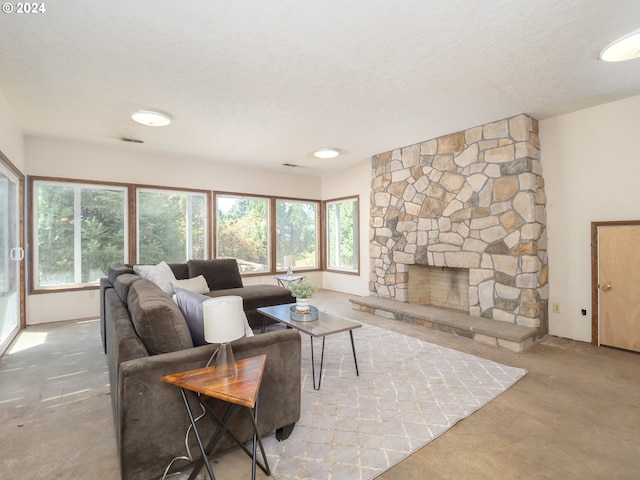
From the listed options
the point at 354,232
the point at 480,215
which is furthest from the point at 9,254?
the point at 480,215

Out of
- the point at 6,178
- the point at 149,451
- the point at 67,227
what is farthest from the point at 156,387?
the point at 67,227

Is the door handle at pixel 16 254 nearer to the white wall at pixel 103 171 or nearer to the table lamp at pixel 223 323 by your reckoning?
the white wall at pixel 103 171

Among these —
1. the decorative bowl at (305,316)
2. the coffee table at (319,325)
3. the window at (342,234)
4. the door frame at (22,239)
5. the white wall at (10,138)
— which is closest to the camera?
the coffee table at (319,325)

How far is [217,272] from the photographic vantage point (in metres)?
4.89

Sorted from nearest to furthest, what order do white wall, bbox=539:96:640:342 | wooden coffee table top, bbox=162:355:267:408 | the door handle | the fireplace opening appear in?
wooden coffee table top, bbox=162:355:267:408 < white wall, bbox=539:96:640:342 < the door handle < the fireplace opening

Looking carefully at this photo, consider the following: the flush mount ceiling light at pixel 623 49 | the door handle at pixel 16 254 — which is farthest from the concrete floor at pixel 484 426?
the flush mount ceiling light at pixel 623 49

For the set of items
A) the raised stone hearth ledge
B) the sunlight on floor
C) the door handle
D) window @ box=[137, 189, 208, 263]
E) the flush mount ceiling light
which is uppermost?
the flush mount ceiling light

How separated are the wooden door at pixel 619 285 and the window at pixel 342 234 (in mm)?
3979

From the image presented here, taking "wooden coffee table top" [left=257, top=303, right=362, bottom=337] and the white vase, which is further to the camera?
the white vase

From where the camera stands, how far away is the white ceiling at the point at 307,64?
212 centimetres

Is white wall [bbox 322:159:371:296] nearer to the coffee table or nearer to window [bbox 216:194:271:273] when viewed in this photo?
window [bbox 216:194:271:273]

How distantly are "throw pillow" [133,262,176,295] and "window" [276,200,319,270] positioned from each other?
3.11 meters

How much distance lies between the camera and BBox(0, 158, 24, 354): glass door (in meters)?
3.53

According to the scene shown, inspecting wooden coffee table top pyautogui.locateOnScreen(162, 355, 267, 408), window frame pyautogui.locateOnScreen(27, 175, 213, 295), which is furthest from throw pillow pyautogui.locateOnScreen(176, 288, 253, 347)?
window frame pyautogui.locateOnScreen(27, 175, 213, 295)
